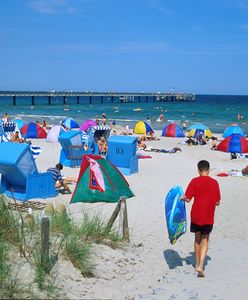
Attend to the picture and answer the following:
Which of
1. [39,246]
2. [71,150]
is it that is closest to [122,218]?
[39,246]

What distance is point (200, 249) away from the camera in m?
5.34

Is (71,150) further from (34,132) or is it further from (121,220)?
(34,132)

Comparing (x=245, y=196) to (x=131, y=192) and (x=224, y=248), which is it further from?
(x=224, y=248)

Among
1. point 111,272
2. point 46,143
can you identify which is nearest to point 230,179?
point 111,272

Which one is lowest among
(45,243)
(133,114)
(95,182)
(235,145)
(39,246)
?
(133,114)

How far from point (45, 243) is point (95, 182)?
14.5 ft

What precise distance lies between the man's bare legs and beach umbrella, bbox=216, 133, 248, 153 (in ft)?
43.3

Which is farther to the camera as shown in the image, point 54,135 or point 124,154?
point 54,135

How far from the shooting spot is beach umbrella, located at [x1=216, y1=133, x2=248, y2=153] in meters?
18.1

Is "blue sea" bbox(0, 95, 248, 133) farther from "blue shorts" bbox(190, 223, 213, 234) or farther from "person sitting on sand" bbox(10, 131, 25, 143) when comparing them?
"blue shorts" bbox(190, 223, 213, 234)

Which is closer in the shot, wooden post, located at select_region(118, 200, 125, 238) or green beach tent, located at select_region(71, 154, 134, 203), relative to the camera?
wooden post, located at select_region(118, 200, 125, 238)

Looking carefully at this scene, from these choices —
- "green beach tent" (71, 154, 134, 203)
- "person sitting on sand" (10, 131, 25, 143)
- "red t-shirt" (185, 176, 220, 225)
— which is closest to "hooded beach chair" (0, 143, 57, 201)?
"green beach tent" (71, 154, 134, 203)

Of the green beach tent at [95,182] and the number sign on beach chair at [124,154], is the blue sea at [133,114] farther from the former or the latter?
the green beach tent at [95,182]

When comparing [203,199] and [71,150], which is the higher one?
[203,199]
